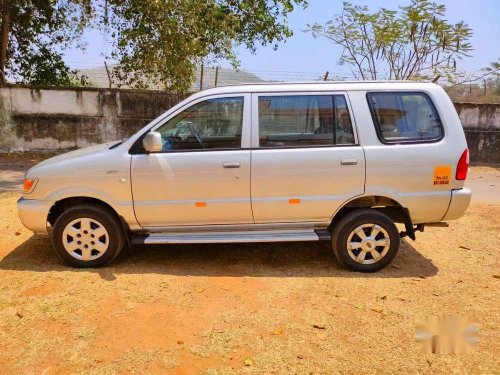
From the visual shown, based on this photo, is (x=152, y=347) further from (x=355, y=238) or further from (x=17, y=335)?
(x=355, y=238)

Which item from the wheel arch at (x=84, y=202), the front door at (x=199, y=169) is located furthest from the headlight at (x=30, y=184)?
the front door at (x=199, y=169)

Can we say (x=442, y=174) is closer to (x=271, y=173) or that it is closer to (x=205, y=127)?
(x=271, y=173)

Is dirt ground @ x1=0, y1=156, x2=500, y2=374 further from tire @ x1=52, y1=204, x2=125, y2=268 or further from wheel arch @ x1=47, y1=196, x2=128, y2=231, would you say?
wheel arch @ x1=47, y1=196, x2=128, y2=231

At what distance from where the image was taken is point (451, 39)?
33.6 ft

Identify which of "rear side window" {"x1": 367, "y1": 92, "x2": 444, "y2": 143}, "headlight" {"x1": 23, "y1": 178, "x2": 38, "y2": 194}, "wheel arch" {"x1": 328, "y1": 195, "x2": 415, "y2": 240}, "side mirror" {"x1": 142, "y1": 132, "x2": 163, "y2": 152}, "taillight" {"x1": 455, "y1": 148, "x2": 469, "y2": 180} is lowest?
"wheel arch" {"x1": 328, "y1": 195, "x2": 415, "y2": 240}

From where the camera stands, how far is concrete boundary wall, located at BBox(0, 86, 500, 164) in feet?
34.1

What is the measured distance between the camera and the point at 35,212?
13.6ft

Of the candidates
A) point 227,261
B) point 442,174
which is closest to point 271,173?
point 227,261

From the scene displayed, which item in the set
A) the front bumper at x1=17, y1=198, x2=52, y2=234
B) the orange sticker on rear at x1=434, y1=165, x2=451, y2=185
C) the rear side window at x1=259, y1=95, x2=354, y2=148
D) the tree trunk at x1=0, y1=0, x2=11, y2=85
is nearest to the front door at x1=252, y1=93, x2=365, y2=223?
the rear side window at x1=259, y1=95, x2=354, y2=148

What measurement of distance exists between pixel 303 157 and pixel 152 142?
1454mm

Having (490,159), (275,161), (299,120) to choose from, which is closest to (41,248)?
(275,161)

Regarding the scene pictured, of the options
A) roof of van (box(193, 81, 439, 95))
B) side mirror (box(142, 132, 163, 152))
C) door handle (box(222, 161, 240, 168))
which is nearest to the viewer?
side mirror (box(142, 132, 163, 152))

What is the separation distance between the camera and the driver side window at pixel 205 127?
4.12 metres

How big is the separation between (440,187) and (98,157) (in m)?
3.39
